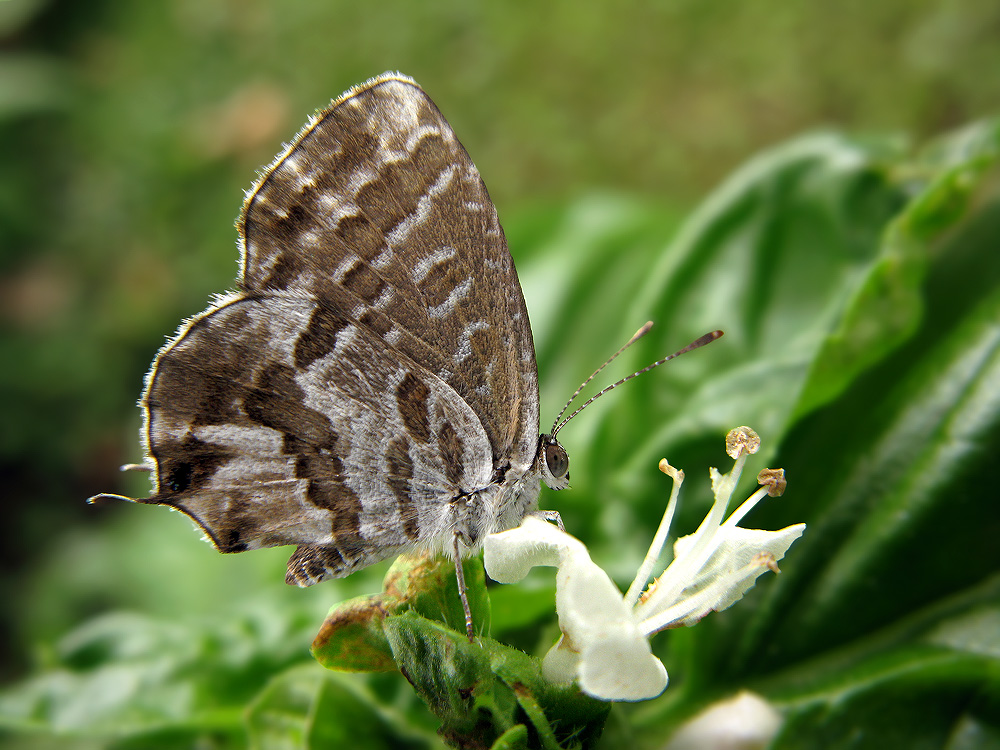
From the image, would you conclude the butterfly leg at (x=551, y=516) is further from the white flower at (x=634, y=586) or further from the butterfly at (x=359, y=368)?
the white flower at (x=634, y=586)

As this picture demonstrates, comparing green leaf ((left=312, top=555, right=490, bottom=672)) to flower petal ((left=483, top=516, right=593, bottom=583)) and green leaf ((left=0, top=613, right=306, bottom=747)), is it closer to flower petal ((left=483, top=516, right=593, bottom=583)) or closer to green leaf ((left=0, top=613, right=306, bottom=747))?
flower petal ((left=483, top=516, right=593, bottom=583))

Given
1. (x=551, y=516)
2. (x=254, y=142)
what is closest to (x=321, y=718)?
(x=551, y=516)

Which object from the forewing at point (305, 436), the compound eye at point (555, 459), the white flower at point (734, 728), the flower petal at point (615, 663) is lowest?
the white flower at point (734, 728)

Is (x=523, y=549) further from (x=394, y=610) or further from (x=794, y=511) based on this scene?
(x=794, y=511)

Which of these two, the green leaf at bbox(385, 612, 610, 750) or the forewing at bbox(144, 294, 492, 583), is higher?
the forewing at bbox(144, 294, 492, 583)

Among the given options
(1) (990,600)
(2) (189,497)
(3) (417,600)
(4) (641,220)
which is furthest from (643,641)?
(4) (641,220)

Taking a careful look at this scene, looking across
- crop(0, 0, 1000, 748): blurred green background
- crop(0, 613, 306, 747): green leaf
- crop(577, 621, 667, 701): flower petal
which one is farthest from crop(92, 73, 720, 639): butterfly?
crop(0, 0, 1000, 748): blurred green background

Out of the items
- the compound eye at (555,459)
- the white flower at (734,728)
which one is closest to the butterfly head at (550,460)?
the compound eye at (555,459)
